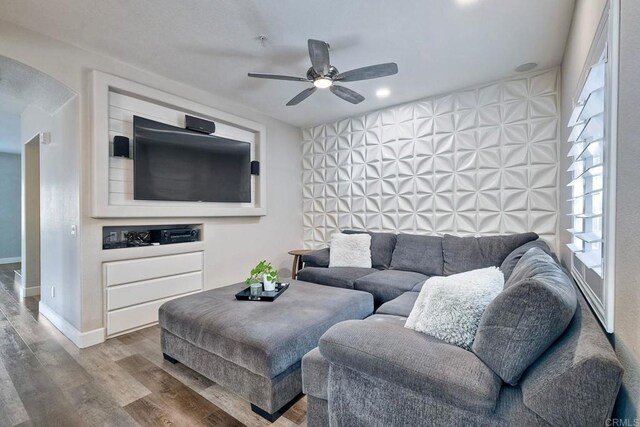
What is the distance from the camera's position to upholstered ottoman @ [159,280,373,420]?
5.52 ft

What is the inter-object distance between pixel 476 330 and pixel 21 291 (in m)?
5.87

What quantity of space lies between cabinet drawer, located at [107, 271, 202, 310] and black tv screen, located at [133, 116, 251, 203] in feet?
→ 2.94

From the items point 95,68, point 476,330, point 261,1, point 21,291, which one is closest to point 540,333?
point 476,330

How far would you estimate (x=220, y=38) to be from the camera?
2.53 metres

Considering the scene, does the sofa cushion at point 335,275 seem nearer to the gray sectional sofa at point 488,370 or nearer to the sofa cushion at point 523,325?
the gray sectional sofa at point 488,370

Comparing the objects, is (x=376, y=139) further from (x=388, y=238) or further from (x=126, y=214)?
(x=126, y=214)

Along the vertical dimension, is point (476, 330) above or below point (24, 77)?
below

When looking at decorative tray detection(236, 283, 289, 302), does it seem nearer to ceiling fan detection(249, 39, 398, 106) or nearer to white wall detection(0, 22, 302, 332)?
white wall detection(0, 22, 302, 332)

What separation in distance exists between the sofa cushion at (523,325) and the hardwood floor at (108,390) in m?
1.21

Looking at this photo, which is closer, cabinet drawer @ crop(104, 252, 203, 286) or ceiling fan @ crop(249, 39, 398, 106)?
ceiling fan @ crop(249, 39, 398, 106)

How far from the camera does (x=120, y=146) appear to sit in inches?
112

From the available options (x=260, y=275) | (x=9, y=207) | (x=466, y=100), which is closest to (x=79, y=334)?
(x=260, y=275)

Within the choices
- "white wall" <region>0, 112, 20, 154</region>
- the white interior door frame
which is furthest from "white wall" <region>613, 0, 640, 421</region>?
the white interior door frame

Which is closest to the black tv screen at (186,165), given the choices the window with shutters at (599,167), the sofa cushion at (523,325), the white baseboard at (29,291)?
the white baseboard at (29,291)
